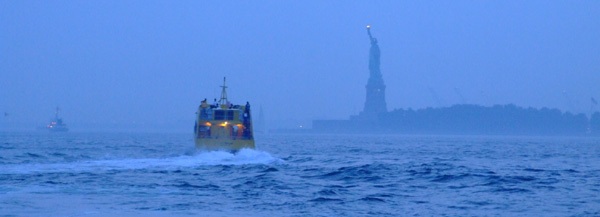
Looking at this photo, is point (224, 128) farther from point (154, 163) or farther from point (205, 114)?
point (154, 163)

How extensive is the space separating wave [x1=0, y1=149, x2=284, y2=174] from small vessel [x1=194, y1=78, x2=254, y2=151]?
0.66 meters

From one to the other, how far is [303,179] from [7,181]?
11.0 meters

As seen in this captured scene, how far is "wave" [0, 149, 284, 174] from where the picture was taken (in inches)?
1244

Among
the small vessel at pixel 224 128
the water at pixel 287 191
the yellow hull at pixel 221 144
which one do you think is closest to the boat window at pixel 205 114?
the small vessel at pixel 224 128

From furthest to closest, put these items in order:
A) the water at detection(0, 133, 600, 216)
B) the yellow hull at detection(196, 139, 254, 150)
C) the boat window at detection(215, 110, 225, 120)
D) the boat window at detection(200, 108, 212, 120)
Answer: the boat window at detection(200, 108, 212, 120), the boat window at detection(215, 110, 225, 120), the yellow hull at detection(196, 139, 254, 150), the water at detection(0, 133, 600, 216)

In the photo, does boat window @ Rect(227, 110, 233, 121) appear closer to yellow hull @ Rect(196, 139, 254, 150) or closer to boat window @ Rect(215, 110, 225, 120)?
boat window @ Rect(215, 110, 225, 120)

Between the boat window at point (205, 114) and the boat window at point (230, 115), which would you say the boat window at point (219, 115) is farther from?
the boat window at point (205, 114)

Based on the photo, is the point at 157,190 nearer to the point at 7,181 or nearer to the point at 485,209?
the point at 7,181

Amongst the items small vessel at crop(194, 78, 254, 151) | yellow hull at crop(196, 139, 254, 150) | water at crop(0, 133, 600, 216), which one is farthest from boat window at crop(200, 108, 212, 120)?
water at crop(0, 133, 600, 216)

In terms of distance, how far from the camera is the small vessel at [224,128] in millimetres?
43406

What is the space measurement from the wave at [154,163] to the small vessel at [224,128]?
2.18 ft

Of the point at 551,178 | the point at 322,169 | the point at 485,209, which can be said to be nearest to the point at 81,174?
the point at 322,169

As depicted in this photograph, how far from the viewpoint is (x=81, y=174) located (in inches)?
1133

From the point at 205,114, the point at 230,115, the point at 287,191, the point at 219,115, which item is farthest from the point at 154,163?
the point at 287,191
